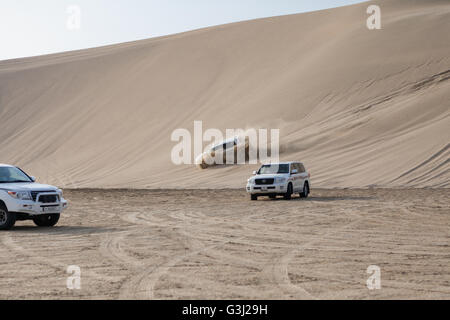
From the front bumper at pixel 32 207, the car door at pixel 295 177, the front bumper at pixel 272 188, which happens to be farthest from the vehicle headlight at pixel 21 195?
the car door at pixel 295 177

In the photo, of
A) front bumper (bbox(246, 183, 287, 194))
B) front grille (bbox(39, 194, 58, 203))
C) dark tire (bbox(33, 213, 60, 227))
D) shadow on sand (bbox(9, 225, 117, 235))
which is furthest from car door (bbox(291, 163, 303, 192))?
front grille (bbox(39, 194, 58, 203))

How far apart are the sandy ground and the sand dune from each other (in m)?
19.8

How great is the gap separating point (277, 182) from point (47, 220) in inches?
487

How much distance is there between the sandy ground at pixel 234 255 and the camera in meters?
8.62

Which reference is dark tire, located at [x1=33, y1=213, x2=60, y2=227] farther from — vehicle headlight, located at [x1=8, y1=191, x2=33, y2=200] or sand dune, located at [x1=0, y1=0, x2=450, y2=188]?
sand dune, located at [x1=0, y1=0, x2=450, y2=188]

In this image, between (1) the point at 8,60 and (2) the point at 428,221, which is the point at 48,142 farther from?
(2) the point at 428,221

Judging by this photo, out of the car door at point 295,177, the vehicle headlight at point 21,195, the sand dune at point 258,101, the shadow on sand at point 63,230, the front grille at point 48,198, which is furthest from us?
the sand dune at point 258,101

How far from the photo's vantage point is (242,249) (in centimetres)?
1254

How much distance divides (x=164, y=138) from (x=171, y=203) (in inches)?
1088

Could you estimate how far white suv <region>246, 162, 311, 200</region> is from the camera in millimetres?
28188

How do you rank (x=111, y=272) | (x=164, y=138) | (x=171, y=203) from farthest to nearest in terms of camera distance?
(x=164, y=138) → (x=171, y=203) → (x=111, y=272)

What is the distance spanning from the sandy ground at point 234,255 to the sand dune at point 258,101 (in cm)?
1983

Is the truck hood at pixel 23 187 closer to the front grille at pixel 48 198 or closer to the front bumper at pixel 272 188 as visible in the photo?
the front grille at pixel 48 198
